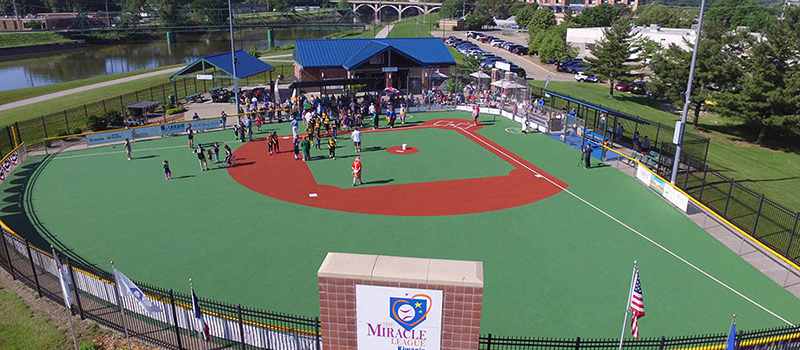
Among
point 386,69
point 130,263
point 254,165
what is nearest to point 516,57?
point 386,69

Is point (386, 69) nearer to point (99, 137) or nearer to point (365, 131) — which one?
point (365, 131)

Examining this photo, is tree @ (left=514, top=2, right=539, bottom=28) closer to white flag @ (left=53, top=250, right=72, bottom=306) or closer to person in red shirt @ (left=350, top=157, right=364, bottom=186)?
person in red shirt @ (left=350, top=157, right=364, bottom=186)

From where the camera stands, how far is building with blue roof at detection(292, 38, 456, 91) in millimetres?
47062

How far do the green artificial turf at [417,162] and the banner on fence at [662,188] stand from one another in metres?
6.48

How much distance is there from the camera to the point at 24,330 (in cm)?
1375

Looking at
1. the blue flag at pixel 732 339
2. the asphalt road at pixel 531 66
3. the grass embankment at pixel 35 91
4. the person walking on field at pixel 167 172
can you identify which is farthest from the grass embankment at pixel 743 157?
the grass embankment at pixel 35 91

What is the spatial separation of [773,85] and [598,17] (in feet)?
284

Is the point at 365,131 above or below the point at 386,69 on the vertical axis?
below

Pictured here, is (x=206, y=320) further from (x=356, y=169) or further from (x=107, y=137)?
(x=107, y=137)

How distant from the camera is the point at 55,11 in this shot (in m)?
134

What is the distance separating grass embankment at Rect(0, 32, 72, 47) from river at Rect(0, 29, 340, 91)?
599cm

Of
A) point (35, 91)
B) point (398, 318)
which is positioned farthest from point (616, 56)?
point (35, 91)

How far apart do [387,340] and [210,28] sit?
112075mm

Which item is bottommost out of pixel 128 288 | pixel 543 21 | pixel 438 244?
pixel 438 244
